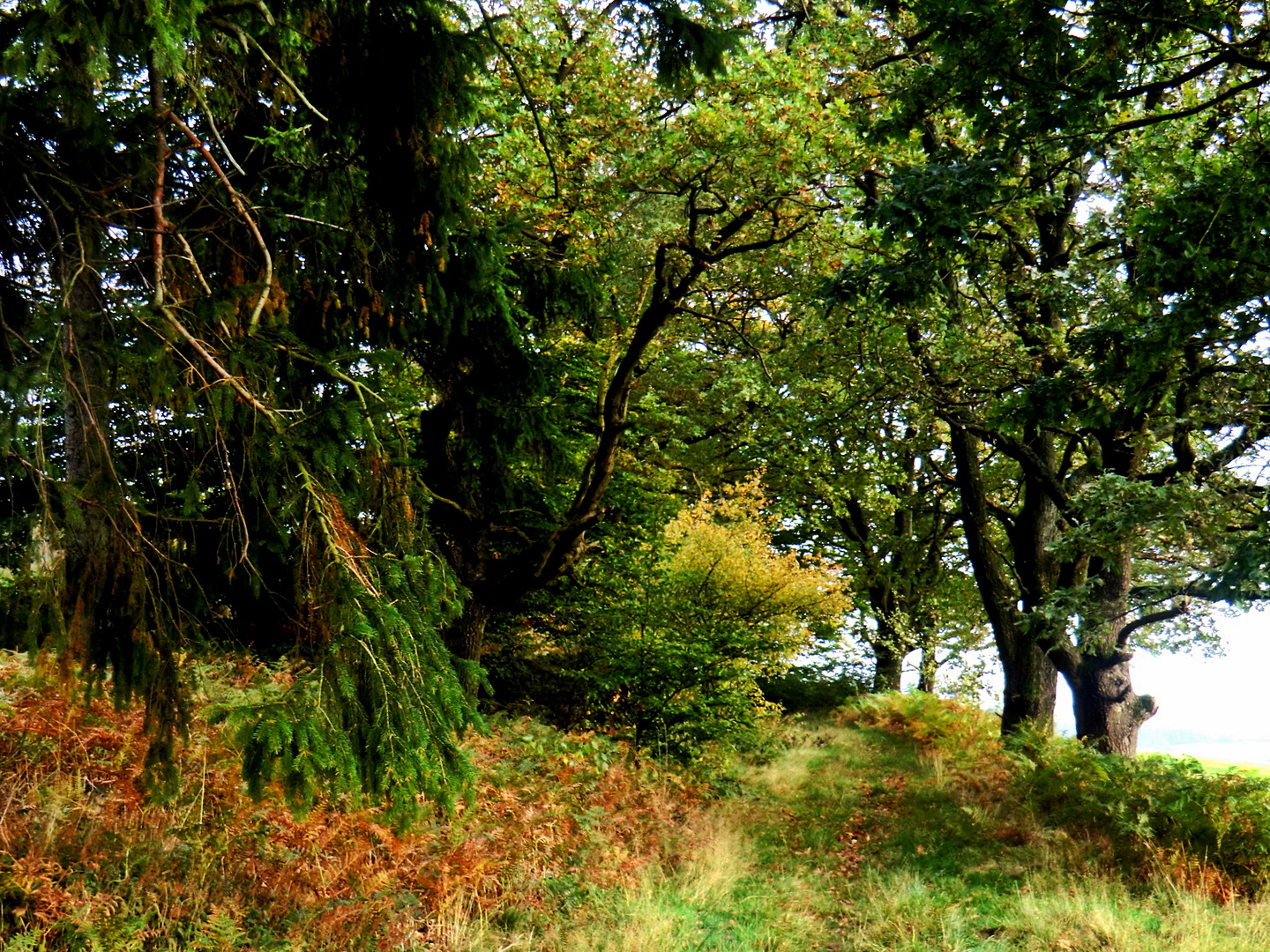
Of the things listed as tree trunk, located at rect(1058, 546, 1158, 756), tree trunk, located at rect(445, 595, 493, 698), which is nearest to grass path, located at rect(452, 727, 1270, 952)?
tree trunk, located at rect(1058, 546, 1158, 756)

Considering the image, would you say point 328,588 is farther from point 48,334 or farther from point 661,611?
point 661,611

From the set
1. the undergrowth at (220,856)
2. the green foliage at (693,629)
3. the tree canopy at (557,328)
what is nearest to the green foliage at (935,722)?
the tree canopy at (557,328)

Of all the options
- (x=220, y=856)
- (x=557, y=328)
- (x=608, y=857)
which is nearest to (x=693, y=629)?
(x=557, y=328)

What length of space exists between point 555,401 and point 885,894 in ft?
17.9

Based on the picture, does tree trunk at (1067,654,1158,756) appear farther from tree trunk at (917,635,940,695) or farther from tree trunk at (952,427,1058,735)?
tree trunk at (917,635,940,695)

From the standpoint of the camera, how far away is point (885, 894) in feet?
25.8

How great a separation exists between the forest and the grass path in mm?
134

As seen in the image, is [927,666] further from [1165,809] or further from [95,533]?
[95,533]

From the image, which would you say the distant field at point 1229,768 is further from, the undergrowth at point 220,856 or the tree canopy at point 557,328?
the undergrowth at point 220,856

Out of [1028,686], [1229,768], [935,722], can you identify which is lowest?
[1229,768]

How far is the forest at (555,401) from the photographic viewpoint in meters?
4.35

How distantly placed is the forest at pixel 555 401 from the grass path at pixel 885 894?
13 centimetres

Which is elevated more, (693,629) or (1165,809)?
(693,629)

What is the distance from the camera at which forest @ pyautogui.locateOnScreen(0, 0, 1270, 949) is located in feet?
14.3
